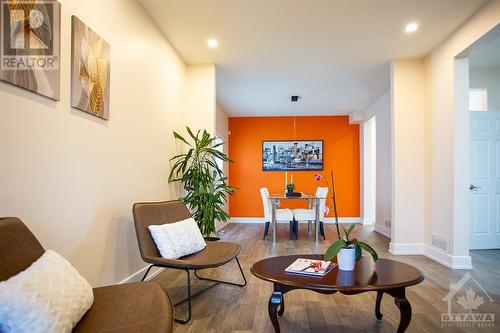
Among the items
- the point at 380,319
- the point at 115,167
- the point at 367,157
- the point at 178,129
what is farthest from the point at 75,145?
the point at 367,157

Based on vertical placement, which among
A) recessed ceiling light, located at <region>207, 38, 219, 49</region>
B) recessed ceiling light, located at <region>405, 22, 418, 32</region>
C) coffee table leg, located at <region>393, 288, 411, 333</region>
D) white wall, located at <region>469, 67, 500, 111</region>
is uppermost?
recessed ceiling light, located at <region>405, 22, 418, 32</region>

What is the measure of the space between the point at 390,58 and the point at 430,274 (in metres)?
2.76

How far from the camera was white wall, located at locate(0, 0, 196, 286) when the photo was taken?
1640 mm

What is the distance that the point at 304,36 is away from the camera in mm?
3621

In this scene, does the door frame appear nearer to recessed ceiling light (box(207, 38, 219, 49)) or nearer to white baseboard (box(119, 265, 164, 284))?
recessed ceiling light (box(207, 38, 219, 49))

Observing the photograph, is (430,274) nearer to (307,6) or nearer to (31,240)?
(307,6)

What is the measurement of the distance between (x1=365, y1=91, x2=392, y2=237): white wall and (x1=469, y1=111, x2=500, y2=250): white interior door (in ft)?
4.27

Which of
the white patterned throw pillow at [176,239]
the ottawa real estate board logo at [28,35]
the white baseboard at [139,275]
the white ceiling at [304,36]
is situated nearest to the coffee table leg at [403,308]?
the white patterned throw pillow at [176,239]

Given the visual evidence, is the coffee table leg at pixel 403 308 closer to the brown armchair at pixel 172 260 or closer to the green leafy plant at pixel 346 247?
the green leafy plant at pixel 346 247

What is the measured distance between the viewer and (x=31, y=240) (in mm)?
1413

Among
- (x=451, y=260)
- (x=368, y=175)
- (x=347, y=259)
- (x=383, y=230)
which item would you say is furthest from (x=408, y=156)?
(x=368, y=175)

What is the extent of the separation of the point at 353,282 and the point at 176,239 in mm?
1433

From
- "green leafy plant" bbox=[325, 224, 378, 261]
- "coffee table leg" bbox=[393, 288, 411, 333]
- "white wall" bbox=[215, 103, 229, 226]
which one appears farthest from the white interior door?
"white wall" bbox=[215, 103, 229, 226]

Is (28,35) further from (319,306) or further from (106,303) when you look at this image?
(319,306)
